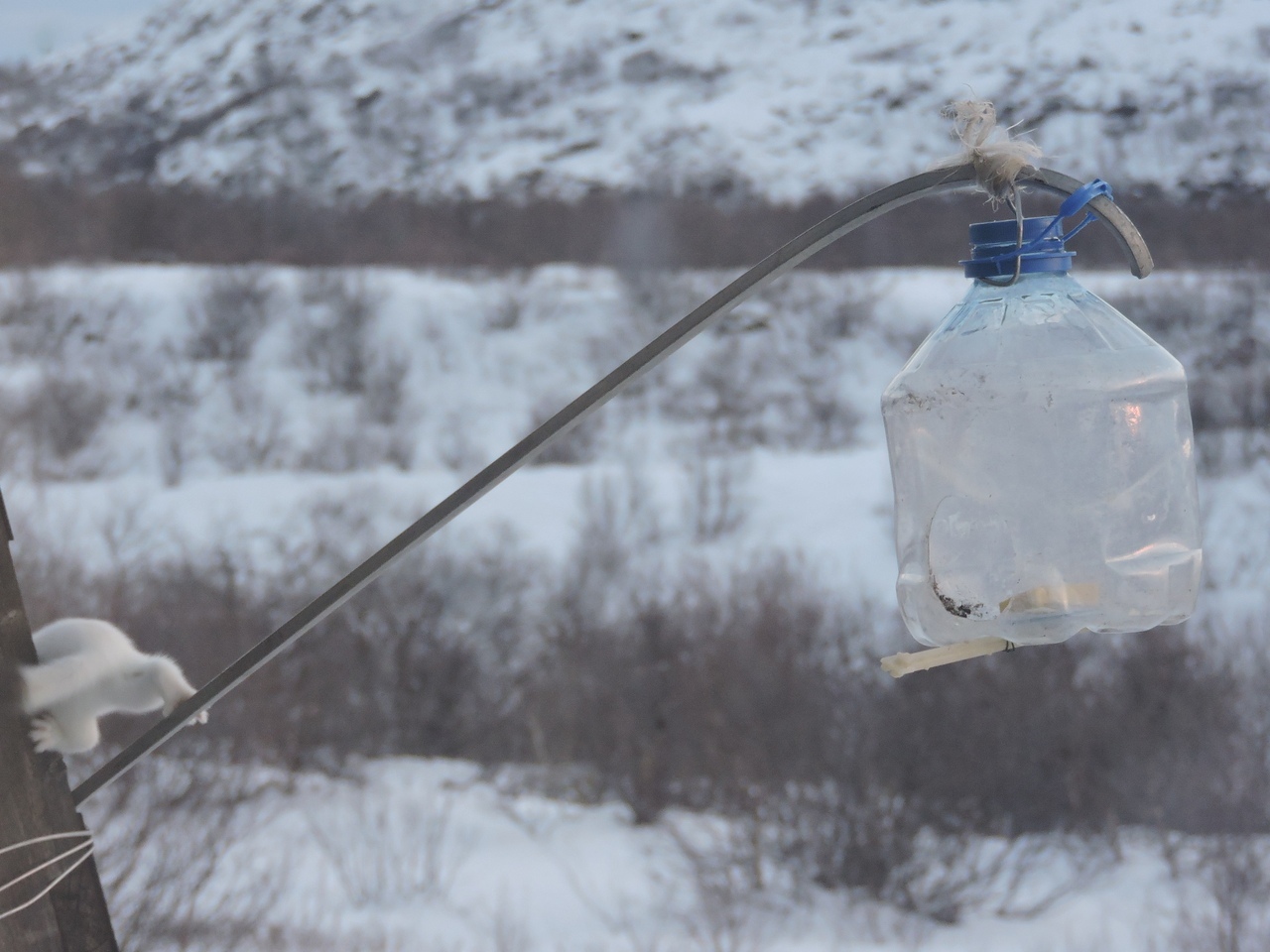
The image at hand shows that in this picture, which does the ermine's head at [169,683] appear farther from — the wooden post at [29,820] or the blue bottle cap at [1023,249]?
the blue bottle cap at [1023,249]

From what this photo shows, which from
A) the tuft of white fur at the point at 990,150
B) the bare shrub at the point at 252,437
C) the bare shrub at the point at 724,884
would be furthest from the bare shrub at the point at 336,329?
the tuft of white fur at the point at 990,150

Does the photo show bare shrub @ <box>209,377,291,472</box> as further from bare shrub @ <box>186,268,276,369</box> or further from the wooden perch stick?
the wooden perch stick

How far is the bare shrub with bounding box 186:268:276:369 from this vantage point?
12.1 metres

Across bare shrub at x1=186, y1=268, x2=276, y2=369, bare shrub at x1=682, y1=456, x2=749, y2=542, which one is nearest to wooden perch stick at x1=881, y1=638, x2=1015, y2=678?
bare shrub at x1=682, y1=456, x2=749, y2=542

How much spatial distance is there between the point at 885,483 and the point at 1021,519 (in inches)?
338

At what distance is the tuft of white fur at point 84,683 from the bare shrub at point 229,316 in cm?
1168

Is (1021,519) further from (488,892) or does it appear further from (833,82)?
(833,82)

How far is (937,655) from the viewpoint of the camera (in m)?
0.68

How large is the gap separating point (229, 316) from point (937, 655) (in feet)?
41.6

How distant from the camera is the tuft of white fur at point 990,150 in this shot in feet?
2.25

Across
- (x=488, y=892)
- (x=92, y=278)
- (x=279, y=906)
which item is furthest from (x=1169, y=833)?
(x=92, y=278)

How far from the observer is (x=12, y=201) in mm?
13492

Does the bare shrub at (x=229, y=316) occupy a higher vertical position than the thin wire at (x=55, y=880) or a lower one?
lower

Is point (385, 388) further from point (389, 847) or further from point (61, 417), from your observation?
point (389, 847)
